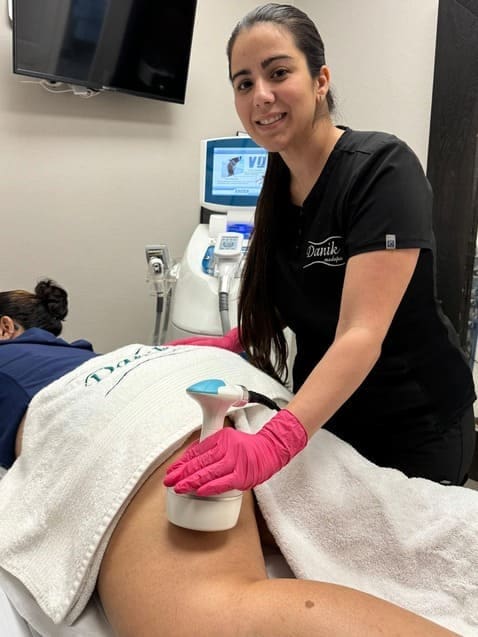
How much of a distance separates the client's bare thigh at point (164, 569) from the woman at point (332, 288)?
0.10 m

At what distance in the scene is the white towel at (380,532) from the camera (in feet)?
2.68

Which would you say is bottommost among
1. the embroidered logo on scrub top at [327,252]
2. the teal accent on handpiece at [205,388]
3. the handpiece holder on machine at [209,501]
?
the handpiece holder on machine at [209,501]

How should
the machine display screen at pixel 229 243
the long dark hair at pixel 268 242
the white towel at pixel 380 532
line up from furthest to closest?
the machine display screen at pixel 229 243
the long dark hair at pixel 268 242
the white towel at pixel 380 532

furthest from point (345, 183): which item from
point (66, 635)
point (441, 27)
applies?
point (441, 27)

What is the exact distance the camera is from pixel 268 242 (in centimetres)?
126

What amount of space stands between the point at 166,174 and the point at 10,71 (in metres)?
0.78

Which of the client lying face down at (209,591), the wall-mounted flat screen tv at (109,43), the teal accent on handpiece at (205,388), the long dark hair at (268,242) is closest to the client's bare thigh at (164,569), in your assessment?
the client lying face down at (209,591)

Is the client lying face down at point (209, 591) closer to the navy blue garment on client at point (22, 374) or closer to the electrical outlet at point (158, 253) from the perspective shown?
the navy blue garment on client at point (22, 374)

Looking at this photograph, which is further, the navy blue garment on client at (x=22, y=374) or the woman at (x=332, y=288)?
the navy blue garment on client at (x=22, y=374)

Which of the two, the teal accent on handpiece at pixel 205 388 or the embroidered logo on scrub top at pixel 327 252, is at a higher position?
the embroidered logo on scrub top at pixel 327 252

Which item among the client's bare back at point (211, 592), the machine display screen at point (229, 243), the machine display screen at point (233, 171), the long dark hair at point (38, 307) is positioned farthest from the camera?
the machine display screen at point (233, 171)

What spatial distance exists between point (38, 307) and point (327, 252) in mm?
948

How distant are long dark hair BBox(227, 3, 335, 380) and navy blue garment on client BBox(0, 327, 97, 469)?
15.3 inches

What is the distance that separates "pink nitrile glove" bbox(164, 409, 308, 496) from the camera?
0.75 m
